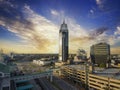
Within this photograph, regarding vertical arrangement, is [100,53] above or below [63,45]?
below

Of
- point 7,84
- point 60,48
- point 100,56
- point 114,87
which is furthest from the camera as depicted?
point 60,48

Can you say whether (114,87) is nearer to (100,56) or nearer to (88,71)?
(88,71)

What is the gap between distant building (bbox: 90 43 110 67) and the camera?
5335 inches

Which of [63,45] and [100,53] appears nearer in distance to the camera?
[100,53]

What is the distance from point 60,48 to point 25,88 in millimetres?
127584

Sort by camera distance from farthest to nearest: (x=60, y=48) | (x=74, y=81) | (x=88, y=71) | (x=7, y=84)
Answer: (x=60, y=48), (x=74, y=81), (x=88, y=71), (x=7, y=84)

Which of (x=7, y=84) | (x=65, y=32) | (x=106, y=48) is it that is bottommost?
(x=7, y=84)

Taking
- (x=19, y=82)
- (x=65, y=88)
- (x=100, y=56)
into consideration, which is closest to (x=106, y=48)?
(x=100, y=56)

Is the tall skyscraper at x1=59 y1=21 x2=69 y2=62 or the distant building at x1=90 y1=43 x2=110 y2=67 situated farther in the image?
the tall skyscraper at x1=59 y1=21 x2=69 y2=62

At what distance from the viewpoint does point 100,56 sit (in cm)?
13788

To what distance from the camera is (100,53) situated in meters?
140

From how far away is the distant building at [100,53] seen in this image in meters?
136

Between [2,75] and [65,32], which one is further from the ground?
[65,32]

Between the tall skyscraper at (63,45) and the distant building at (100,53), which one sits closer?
the distant building at (100,53)
